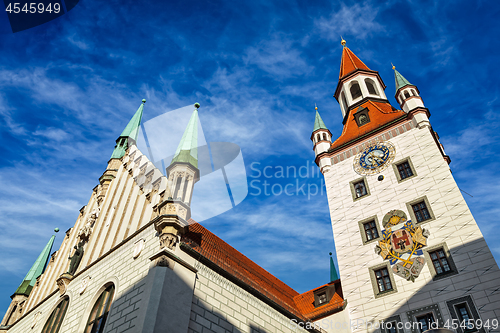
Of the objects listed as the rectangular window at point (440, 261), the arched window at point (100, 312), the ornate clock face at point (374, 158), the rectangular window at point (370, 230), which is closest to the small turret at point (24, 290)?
the arched window at point (100, 312)

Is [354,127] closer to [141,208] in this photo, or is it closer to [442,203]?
[442,203]

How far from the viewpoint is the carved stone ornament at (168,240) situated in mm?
11032

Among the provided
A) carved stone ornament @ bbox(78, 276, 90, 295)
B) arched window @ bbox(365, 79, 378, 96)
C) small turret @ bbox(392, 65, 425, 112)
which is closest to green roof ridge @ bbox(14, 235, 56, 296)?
carved stone ornament @ bbox(78, 276, 90, 295)

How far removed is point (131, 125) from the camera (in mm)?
22406

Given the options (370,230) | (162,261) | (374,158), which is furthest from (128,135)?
(370,230)

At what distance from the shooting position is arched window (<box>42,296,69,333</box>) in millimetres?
13552

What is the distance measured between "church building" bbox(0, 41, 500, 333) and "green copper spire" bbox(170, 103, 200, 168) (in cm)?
6

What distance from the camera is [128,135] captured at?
21.5 meters

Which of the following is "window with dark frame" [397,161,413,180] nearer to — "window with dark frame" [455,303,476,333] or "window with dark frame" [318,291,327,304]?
"window with dark frame" [455,303,476,333]

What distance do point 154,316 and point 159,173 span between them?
616 cm

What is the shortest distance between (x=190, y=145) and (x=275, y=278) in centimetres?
1187

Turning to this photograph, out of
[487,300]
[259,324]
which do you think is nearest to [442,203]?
[487,300]

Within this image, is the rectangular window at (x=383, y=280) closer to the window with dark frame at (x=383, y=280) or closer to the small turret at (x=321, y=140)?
the window with dark frame at (x=383, y=280)

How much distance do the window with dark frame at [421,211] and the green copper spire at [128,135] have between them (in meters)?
14.9
